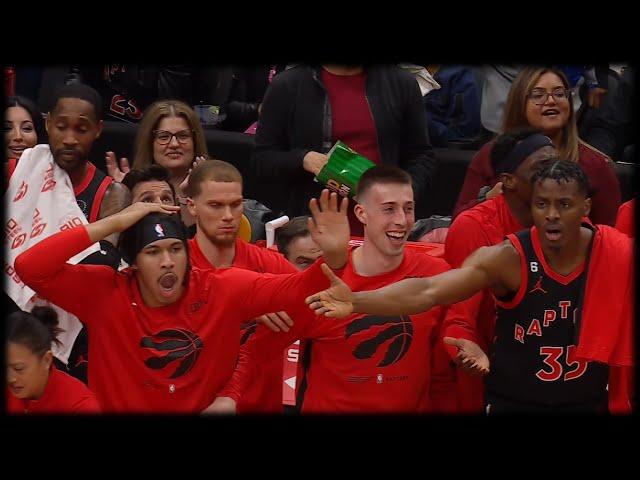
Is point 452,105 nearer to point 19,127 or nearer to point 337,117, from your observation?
point 337,117

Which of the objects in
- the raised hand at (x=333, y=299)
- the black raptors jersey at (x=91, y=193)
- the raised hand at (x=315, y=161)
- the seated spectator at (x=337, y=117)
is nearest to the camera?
the raised hand at (x=333, y=299)

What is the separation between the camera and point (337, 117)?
5500mm

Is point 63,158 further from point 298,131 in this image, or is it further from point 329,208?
point 329,208

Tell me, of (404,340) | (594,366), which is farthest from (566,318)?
(404,340)

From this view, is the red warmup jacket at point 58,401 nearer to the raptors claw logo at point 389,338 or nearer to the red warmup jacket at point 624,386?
the raptors claw logo at point 389,338

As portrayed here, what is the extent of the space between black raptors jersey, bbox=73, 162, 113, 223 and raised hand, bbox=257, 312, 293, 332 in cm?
96

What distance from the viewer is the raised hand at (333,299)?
167 inches

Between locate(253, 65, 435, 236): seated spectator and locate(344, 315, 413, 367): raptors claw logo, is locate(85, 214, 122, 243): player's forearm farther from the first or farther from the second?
locate(253, 65, 435, 236): seated spectator

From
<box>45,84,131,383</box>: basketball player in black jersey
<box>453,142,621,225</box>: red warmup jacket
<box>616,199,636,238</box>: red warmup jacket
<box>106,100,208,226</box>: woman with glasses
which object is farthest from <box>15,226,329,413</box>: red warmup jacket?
<box>616,199,636,238</box>: red warmup jacket

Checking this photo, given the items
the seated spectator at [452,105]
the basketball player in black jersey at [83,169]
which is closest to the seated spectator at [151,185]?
the basketball player in black jersey at [83,169]

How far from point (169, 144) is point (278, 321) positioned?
4.27ft

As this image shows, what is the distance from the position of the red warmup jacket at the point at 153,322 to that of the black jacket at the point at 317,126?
106cm

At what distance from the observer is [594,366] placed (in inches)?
179

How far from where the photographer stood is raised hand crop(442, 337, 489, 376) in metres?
4.47
